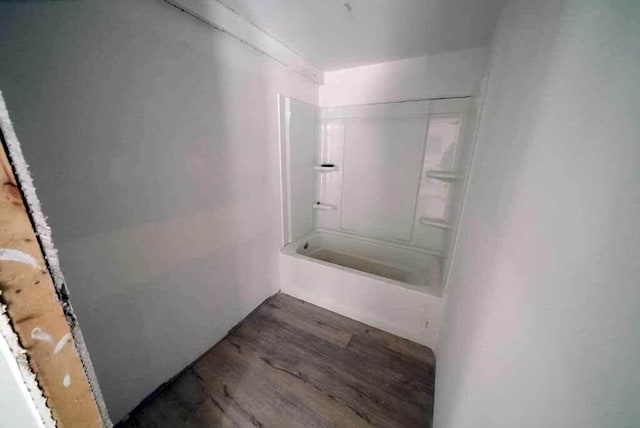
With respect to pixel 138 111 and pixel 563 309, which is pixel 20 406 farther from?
pixel 138 111

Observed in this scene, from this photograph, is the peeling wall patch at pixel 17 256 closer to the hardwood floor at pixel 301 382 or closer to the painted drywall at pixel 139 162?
the painted drywall at pixel 139 162

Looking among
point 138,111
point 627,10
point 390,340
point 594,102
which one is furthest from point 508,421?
point 138,111

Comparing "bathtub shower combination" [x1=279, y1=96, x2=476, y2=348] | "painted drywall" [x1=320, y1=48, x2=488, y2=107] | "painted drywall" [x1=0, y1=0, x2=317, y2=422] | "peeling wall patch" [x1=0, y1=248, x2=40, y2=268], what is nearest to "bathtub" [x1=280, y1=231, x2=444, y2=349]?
"bathtub shower combination" [x1=279, y1=96, x2=476, y2=348]

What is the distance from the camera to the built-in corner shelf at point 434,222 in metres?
1.77

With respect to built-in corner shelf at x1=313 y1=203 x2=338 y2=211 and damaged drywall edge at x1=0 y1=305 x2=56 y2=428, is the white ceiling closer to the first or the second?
built-in corner shelf at x1=313 y1=203 x2=338 y2=211

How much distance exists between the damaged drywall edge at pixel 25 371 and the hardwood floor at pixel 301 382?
0.98 m

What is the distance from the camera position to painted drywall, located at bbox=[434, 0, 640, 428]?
241mm

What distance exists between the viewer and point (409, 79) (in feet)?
5.48

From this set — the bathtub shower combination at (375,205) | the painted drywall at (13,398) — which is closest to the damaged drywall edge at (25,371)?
the painted drywall at (13,398)

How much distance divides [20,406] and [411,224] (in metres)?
2.13

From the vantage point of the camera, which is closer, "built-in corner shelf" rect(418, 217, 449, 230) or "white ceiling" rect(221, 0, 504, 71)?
"white ceiling" rect(221, 0, 504, 71)

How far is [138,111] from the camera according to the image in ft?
2.83

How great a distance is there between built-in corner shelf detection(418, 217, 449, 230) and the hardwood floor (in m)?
0.99

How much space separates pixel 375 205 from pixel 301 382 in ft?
5.10
